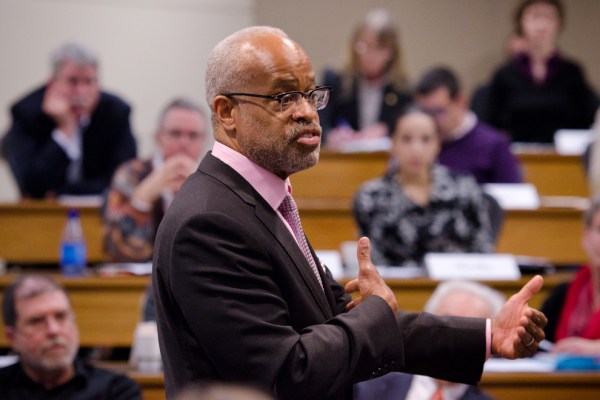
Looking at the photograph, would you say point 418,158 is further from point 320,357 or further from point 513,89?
point 320,357

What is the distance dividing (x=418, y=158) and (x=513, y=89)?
1894mm

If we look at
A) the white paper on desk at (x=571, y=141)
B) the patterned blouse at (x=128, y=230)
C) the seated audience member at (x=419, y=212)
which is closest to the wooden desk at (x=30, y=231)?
the patterned blouse at (x=128, y=230)

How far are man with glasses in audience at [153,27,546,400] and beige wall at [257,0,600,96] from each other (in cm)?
586

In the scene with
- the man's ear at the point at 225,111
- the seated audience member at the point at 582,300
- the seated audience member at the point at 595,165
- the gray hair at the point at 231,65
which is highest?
the gray hair at the point at 231,65

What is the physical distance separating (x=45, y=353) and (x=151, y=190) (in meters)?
1.06

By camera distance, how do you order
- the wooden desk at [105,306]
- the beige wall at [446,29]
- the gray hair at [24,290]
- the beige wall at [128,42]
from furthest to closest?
the beige wall at [446,29], the beige wall at [128,42], the wooden desk at [105,306], the gray hair at [24,290]

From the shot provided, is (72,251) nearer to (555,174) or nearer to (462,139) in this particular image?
(462,139)

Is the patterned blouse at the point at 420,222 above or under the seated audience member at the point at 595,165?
under

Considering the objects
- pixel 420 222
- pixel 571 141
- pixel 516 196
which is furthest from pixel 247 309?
pixel 571 141

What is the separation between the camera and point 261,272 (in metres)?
1.72

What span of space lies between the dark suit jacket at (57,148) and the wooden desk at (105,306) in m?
1.14

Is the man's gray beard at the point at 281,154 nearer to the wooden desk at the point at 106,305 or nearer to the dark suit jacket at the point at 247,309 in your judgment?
the dark suit jacket at the point at 247,309

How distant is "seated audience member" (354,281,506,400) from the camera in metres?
2.59

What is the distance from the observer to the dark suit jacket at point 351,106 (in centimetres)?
578
